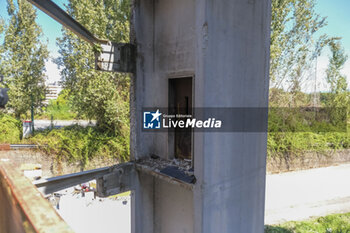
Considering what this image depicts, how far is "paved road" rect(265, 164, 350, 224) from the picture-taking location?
9.30m

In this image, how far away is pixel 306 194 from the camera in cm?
1075

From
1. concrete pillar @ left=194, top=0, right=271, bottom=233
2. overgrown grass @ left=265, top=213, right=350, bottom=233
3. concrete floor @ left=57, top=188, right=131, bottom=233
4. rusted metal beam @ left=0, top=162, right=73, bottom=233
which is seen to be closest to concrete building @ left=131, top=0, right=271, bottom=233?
concrete pillar @ left=194, top=0, right=271, bottom=233

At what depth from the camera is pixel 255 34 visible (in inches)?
180

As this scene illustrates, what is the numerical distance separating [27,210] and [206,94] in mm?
3264

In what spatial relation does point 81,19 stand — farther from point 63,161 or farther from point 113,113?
point 63,161

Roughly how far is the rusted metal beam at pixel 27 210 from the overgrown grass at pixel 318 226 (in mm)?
8213

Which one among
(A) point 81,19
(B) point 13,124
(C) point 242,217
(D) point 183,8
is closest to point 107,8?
(A) point 81,19

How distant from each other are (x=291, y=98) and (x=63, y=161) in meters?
13.8

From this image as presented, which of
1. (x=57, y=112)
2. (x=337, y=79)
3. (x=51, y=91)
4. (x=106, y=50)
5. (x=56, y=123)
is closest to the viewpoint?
(x=106, y=50)

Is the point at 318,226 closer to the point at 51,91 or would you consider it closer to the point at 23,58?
the point at 51,91

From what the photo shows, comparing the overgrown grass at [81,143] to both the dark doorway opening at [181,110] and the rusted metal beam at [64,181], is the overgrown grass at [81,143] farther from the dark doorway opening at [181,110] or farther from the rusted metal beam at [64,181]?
the dark doorway opening at [181,110]

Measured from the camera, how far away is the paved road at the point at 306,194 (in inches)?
366

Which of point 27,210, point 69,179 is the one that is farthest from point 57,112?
point 27,210

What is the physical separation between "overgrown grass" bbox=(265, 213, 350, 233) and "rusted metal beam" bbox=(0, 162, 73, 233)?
8.21m
